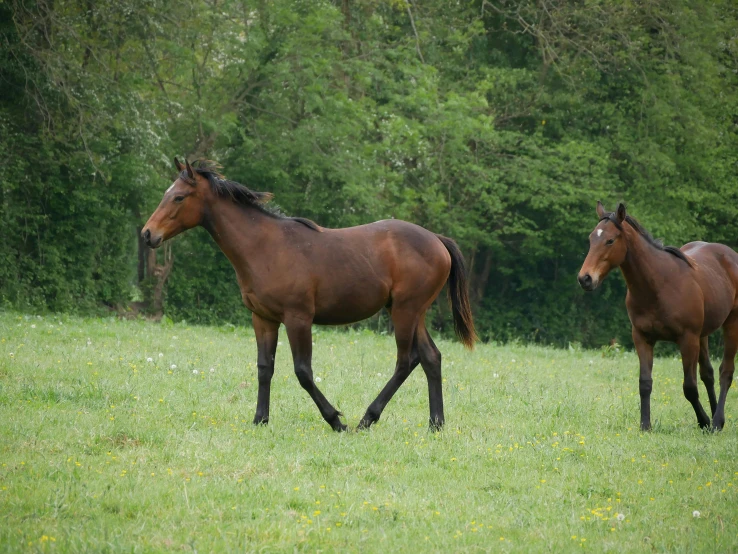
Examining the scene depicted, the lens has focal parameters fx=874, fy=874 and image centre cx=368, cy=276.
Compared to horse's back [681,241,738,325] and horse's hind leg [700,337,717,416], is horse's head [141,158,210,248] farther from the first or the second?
horse's hind leg [700,337,717,416]

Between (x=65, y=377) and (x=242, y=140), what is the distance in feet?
52.9

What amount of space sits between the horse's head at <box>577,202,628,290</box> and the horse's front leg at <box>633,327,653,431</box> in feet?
3.05

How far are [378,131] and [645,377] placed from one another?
18.4 metres

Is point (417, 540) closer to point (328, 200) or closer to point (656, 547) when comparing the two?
point (656, 547)

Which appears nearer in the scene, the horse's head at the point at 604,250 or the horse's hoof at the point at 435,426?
the horse's hoof at the point at 435,426

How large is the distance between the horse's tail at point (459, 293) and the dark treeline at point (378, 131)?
1275 cm

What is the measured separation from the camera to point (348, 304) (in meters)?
9.02

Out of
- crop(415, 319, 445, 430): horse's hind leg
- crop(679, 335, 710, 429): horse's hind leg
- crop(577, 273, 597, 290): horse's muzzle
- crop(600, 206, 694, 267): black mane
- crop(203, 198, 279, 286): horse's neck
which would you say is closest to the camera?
crop(203, 198, 279, 286): horse's neck

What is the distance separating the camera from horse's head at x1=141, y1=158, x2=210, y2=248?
28.3 ft

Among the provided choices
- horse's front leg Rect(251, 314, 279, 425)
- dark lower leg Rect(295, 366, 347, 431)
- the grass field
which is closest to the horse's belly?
horse's front leg Rect(251, 314, 279, 425)

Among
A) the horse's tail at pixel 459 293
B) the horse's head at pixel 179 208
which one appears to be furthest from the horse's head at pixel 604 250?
the horse's head at pixel 179 208

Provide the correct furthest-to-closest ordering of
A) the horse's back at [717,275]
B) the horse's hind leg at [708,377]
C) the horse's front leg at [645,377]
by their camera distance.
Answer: the horse's hind leg at [708,377], the horse's back at [717,275], the horse's front leg at [645,377]

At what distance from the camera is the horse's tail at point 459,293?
9812 millimetres

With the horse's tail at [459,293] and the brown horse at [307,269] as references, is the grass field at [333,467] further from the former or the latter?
the horse's tail at [459,293]
